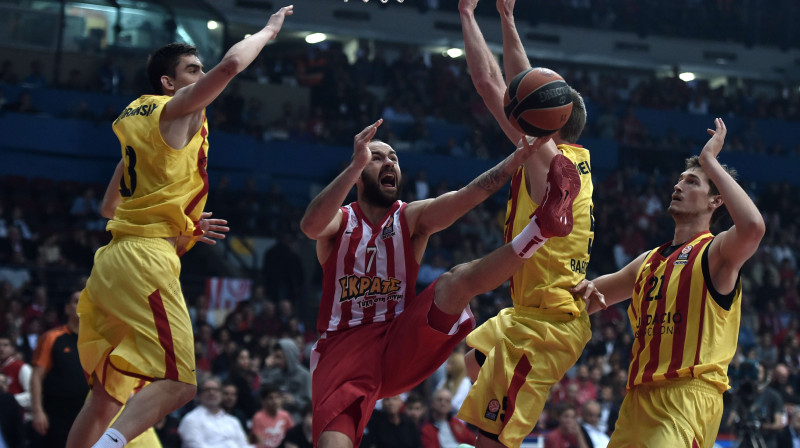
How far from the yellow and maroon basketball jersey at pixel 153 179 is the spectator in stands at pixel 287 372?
6.93 meters

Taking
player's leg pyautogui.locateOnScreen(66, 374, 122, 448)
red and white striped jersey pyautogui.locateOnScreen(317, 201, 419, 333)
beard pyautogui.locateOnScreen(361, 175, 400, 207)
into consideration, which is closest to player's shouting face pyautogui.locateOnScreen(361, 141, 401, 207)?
beard pyautogui.locateOnScreen(361, 175, 400, 207)

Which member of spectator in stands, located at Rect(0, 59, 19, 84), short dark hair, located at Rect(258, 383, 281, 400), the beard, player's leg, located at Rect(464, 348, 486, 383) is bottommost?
short dark hair, located at Rect(258, 383, 281, 400)

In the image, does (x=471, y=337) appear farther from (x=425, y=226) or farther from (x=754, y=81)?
(x=754, y=81)

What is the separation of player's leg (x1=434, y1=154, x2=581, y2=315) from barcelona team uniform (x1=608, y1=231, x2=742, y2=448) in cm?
90

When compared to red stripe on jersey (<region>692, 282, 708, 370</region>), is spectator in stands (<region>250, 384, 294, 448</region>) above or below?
below

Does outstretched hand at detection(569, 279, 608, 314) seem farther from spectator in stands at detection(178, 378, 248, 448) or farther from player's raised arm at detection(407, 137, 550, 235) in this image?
spectator in stands at detection(178, 378, 248, 448)

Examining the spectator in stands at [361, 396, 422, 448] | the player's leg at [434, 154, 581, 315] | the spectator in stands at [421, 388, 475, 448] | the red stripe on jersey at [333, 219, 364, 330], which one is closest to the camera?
the player's leg at [434, 154, 581, 315]

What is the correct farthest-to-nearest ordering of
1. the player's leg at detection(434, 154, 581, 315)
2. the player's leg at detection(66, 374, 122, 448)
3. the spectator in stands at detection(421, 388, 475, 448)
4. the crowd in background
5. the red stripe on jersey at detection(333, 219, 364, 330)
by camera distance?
the crowd in background, the spectator in stands at detection(421, 388, 475, 448), the red stripe on jersey at detection(333, 219, 364, 330), the player's leg at detection(66, 374, 122, 448), the player's leg at detection(434, 154, 581, 315)

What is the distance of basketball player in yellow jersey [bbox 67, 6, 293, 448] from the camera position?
5273 millimetres

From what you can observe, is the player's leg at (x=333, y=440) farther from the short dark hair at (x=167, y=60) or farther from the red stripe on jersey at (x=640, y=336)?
the short dark hair at (x=167, y=60)

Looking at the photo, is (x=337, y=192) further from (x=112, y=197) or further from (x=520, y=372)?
(x=112, y=197)

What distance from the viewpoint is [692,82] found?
30328 millimetres

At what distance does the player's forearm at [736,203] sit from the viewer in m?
5.05

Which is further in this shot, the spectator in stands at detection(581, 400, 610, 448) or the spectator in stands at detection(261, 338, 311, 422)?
the spectator in stands at detection(261, 338, 311, 422)
